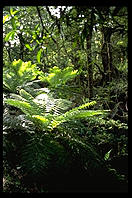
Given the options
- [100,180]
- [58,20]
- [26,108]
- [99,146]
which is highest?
[58,20]

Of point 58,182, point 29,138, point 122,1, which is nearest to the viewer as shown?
point 122,1

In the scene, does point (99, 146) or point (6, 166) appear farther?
point (99, 146)

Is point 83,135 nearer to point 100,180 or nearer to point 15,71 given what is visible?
point 100,180

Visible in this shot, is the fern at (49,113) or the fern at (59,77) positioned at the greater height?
the fern at (59,77)

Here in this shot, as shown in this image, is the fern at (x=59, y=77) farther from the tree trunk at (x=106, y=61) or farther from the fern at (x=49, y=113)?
the fern at (x=49, y=113)

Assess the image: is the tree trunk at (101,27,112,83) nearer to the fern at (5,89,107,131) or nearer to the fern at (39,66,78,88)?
the fern at (39,66,78,88)

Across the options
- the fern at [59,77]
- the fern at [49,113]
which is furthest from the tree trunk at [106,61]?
the fern at [49,113]

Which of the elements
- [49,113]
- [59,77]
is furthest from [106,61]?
[49,113]

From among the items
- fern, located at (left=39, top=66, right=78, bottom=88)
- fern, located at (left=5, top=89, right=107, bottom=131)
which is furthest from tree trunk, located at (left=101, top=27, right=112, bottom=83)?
fern, located at (left=5, top=89, right=107, bottom=131)

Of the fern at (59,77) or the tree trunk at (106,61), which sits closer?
the tree trunk at (106,61)

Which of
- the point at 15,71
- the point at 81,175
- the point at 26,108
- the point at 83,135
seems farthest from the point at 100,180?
the point at 15,71

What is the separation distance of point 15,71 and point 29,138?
1.68 meters

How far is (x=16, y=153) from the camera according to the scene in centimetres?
203

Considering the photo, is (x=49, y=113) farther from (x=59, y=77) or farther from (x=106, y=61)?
(x=106, y=61)
